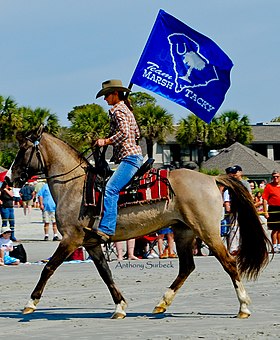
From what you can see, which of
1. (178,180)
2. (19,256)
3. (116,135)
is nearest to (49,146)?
(116,135)

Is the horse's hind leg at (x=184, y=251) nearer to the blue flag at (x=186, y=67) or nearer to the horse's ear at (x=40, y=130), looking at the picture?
the horse's ear at (x=40, y=130)

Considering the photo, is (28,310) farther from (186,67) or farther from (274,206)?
(274,206)

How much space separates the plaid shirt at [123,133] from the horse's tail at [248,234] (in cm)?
122

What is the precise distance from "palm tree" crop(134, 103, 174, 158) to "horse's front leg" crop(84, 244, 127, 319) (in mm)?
68756

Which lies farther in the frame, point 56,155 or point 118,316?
point 56,155

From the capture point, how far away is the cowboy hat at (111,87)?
11.1 metres

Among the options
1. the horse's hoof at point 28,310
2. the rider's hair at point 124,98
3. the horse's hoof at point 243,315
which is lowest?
the horse's hoof at point 243,315

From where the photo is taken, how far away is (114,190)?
1077 cm

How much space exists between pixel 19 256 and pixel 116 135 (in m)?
10.1

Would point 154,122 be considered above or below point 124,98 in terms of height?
above

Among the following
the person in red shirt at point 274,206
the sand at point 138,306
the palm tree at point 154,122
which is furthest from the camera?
the palm tree at point 154,122

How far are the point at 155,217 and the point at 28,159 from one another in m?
1.87

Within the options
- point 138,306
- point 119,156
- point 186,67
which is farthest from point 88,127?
point 119,156

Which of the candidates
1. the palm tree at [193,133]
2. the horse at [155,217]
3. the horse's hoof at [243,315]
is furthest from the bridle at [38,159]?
the palm tree at [193,133]
